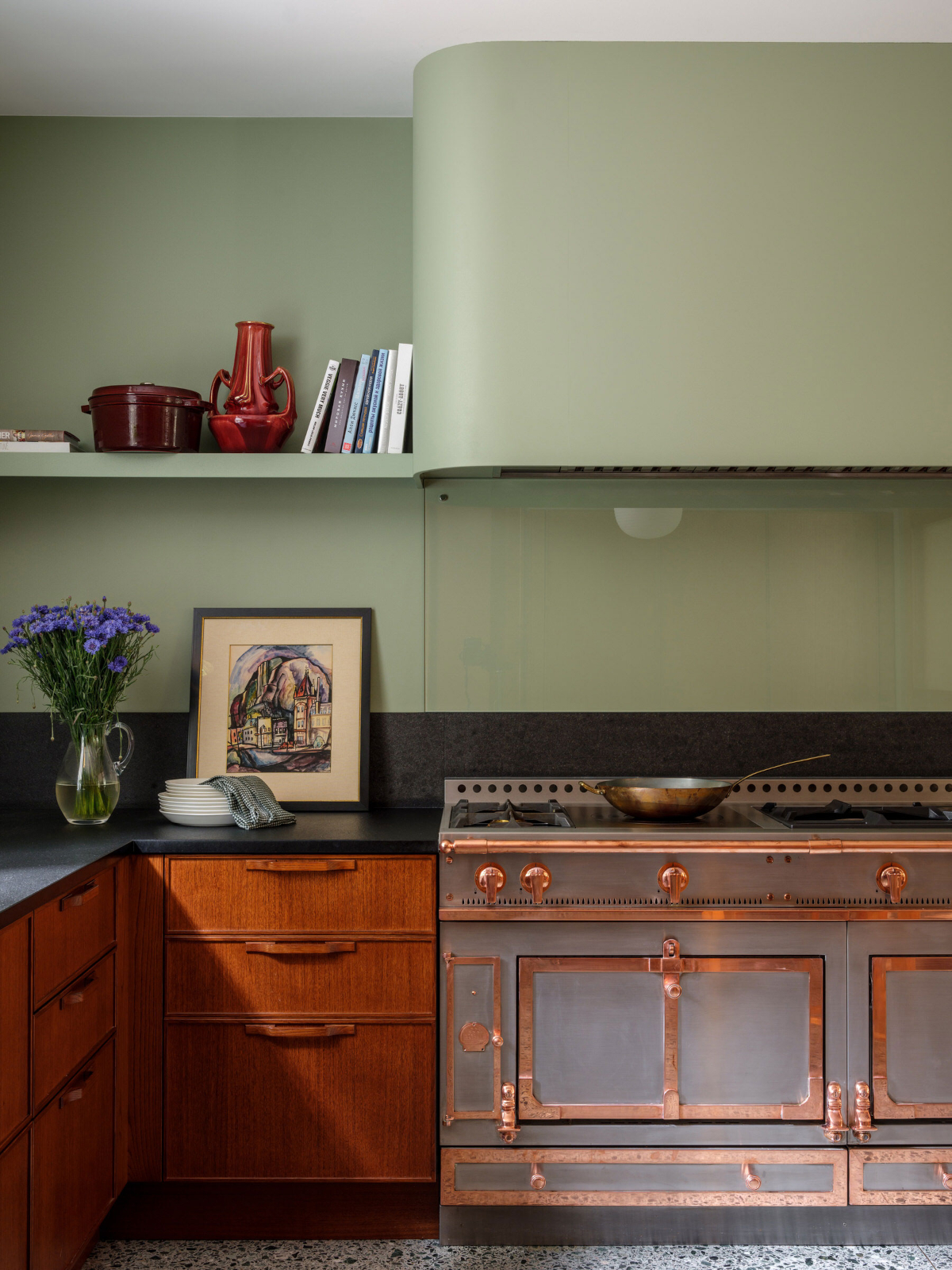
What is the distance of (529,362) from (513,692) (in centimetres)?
89

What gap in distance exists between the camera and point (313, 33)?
2318 millimetres

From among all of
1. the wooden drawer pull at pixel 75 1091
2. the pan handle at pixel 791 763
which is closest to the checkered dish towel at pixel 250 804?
the wooden drawer pull at pixel 75 1091

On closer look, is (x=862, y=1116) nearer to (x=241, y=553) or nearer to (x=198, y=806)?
(x=198, y=806)

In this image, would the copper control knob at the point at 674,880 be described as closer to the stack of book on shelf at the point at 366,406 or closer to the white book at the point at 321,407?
the stack of book on shelf at the point at 366,406

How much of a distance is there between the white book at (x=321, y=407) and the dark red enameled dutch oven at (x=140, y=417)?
31 centimetres

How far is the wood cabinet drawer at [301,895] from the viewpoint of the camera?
215 centimetres

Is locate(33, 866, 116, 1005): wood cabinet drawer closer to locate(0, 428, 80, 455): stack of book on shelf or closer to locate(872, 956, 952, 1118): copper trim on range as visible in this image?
locate(0, 428, 80, 455): stack of book on shelf

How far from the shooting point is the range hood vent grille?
2383 mm

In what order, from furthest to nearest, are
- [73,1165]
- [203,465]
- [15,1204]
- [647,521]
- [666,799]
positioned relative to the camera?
[647,521], [203,465], [666,799], [73,1165], [15,1204]

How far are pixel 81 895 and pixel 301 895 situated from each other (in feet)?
1.54

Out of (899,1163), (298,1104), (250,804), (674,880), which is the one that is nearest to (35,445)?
(250,804)

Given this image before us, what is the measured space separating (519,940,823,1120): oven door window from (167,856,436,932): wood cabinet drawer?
29cm

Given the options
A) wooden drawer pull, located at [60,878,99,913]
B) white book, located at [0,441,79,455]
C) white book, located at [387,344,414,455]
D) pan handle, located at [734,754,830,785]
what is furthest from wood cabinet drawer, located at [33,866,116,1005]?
pan handle, located at [734,754,830,785]

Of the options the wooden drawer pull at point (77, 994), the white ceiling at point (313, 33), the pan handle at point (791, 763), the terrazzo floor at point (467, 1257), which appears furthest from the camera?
the pan handle at point (791, 763)
